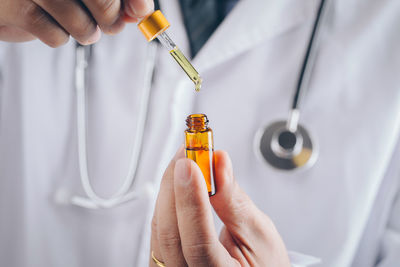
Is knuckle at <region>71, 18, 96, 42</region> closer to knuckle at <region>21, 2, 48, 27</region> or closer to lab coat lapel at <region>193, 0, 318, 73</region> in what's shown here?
knuckle at <region>21, 2, 48, 27</region>

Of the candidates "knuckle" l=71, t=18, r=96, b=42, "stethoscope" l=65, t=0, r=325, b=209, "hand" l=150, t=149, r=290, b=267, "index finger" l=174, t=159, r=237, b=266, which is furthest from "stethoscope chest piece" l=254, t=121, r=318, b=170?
"knuckle" l=71, t=18, r=96, b=42

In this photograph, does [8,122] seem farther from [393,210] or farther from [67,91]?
[393,210]

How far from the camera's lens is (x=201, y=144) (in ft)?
1.36

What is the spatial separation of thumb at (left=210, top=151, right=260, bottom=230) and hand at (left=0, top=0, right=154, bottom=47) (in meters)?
0.24

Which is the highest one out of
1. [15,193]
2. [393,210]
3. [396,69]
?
[396,69]

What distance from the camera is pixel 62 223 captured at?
0.71 meters

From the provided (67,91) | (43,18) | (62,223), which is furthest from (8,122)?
(43,18)

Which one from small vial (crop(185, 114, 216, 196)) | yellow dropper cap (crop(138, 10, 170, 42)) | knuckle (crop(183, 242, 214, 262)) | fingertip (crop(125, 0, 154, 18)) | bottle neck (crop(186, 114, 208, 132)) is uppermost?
fingertip (crop(125, 0, 154, 18))

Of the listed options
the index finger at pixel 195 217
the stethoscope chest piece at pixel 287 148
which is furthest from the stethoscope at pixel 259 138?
the index finger at pixel 195 217

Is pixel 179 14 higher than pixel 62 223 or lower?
higher

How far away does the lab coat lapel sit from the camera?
0.64m

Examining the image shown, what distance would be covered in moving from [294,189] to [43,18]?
1.77 feet

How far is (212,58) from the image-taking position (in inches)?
25.4

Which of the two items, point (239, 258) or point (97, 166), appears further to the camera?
point (97, 166)
